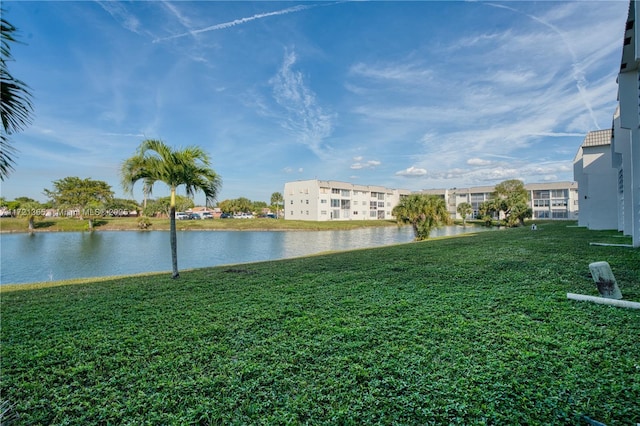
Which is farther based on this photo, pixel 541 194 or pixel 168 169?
pixel 541 194

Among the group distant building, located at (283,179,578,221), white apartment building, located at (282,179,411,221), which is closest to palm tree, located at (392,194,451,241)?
white apartment building, located at (282,179,411,221)

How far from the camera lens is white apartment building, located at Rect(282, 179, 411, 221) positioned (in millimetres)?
54312

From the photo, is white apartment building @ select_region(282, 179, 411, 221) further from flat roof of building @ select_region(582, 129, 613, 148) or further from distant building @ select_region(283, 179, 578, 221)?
flat roof of building @ select_region(582, 129, 613, 148)

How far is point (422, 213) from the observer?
21.8 m

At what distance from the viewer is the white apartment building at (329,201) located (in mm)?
54312

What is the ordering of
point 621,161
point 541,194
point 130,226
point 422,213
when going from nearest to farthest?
1. point 621,161
2. point 422,213
3. point 130,226
4. point 541,194

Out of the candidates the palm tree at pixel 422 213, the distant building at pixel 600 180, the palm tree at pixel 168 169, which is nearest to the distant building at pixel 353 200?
the palm tree at pixel 422 213

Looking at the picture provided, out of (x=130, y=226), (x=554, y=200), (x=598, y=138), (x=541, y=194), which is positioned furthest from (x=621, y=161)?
(x=541, y=194)

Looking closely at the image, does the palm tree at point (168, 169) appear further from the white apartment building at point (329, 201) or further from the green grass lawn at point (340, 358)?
the white apartment building at point (329, 201)

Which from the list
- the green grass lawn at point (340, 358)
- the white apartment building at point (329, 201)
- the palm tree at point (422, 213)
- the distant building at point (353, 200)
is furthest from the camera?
the distant building at point (353, 200)

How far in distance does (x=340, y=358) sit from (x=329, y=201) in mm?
52967

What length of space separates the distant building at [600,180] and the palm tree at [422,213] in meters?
8.01

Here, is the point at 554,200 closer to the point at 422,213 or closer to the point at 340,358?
the point at 422,213

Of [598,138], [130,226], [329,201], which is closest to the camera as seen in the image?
[598,138]
